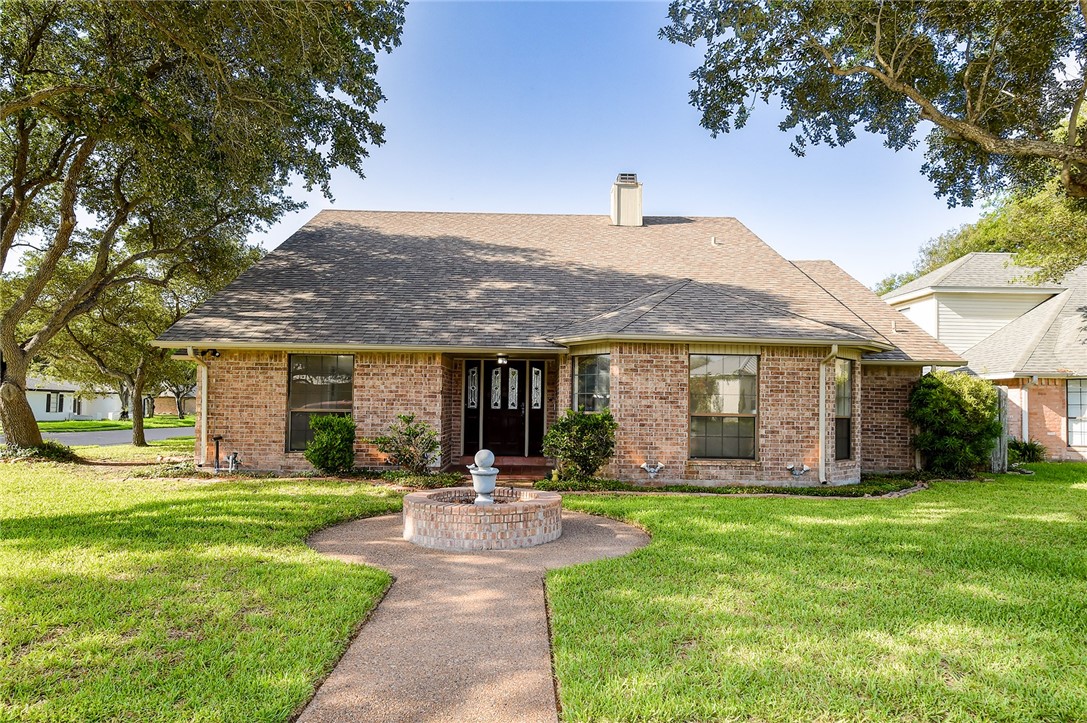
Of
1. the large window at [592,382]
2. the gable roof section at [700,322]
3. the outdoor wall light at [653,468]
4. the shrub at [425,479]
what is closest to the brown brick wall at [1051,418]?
the gable roof section at [700,322]

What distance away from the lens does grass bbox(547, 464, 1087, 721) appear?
10.4ft

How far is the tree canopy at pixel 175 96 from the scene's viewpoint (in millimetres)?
7922

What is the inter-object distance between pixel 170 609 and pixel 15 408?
12438mm

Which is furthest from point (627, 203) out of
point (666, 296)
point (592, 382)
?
point (592, 382)


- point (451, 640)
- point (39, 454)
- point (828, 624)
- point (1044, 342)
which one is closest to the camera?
point (451, 640)

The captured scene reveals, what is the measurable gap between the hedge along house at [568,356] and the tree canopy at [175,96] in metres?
2.88

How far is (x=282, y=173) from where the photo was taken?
38.5 feet

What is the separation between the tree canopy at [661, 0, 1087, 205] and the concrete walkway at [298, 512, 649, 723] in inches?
276

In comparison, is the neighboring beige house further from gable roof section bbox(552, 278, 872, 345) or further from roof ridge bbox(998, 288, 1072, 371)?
gable roof section bbox(552, 278, 872, 345)

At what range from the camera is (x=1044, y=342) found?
16.0 meters

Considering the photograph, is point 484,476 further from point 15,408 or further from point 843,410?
point 15,408

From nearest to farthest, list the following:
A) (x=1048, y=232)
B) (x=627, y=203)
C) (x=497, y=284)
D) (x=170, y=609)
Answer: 1. (x=170, y=609)
2. (x=497, y=284)
3. (x=1048, y=232)
4. (x=627, y=203)

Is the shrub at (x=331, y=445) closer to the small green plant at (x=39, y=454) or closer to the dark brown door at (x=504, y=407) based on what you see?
the dark brown door at (x=504, y=407)

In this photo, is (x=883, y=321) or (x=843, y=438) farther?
(x=883, y=321)
